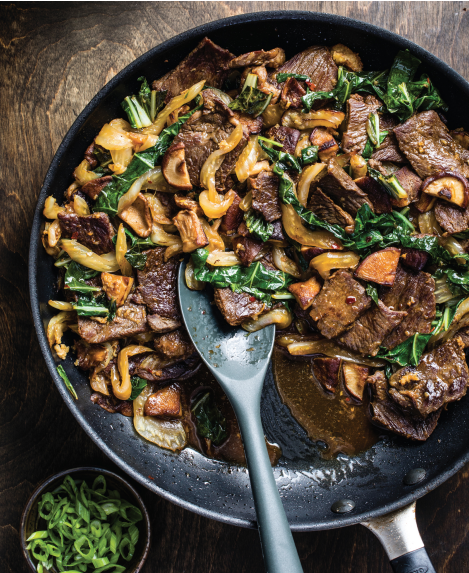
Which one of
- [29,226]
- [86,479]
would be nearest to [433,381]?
[86,479]

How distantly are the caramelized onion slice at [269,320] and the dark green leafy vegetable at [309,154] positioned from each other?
1042 millimetres

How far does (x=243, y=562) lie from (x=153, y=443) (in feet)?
3.84

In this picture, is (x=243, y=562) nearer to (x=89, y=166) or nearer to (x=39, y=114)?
(x=89, y=166)

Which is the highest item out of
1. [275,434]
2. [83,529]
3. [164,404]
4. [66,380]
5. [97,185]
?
[97,185]

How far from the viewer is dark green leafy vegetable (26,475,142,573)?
128 inches

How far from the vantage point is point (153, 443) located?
328 cm

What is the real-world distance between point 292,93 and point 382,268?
1.36 metres

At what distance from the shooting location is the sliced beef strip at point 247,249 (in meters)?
3.03

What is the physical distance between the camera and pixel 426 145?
3.04m

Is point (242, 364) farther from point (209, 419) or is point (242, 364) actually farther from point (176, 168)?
point (176, 168)

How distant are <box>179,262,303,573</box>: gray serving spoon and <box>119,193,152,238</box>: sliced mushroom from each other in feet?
1.16

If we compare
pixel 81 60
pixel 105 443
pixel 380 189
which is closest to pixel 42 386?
pixel 105 443

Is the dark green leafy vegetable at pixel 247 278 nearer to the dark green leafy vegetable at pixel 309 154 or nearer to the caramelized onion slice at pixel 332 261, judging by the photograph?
the caramelized onion slice at pixel 332 261

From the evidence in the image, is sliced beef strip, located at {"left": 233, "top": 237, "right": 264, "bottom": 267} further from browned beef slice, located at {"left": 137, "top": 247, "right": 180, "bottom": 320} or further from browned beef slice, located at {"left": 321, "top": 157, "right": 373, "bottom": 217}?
browned beef slice, located at {"left": 321, "top": 157, "right": 373, "bottom": 217}
